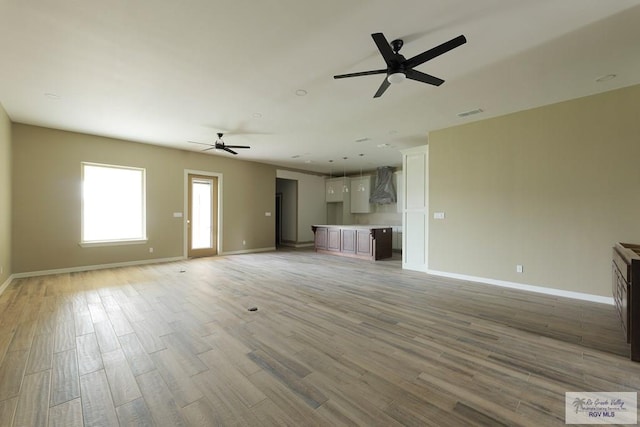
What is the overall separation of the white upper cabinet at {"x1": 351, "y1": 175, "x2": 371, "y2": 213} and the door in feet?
16.4

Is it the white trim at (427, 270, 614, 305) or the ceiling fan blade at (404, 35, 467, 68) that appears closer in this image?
the ceiling fan blade at (404, 35, 467, 68)

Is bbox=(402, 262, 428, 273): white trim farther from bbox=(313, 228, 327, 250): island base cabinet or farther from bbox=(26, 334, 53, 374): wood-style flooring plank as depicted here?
bbox=(26, 334, 53, 374): wood-style flooring plank

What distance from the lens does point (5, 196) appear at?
4.36 metres

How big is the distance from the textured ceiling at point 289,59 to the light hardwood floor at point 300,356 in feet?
9.48

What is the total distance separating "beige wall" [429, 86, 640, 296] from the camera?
360 cm

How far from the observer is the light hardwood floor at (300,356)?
1644 millimetres

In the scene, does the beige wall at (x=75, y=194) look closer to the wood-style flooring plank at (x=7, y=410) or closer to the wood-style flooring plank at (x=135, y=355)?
the wood-style flooring plank at (x=135, y=355)

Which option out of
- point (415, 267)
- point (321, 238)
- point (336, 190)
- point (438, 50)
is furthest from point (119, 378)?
point (336, 190)

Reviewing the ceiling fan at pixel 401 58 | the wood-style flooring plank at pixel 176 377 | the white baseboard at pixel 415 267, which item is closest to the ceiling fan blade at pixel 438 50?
the ceiling fan at pixel 401 58

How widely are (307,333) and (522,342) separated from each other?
6.84 ft

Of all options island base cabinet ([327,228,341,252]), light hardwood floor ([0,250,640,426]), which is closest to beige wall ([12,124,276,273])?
light hardwood floor ([0,250,640,426])

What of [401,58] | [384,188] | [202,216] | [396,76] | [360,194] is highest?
[401,58]

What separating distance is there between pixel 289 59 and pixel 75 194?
5.54 meters

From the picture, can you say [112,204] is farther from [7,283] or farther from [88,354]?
[88,354]
